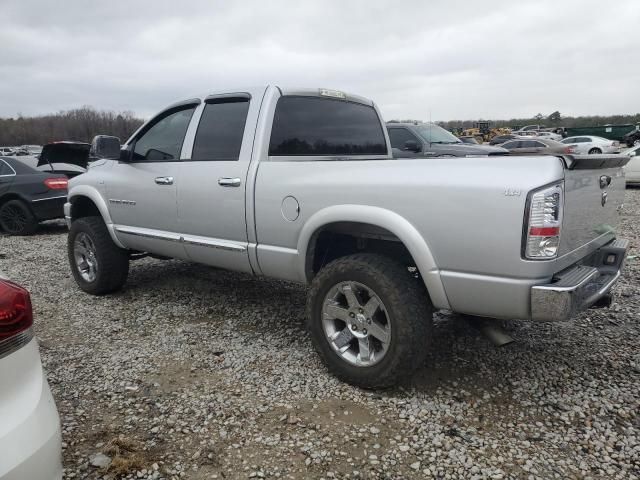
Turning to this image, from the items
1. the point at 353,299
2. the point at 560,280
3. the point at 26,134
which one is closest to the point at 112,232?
the point at 353,299

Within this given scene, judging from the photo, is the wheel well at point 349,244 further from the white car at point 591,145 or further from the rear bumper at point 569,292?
the white car at point 591,145

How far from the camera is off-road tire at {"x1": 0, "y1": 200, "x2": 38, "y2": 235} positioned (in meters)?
8.77

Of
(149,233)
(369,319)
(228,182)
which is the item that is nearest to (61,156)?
(149,233)

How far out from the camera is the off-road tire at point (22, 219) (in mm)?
8773

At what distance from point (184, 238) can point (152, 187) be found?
23.4 inches

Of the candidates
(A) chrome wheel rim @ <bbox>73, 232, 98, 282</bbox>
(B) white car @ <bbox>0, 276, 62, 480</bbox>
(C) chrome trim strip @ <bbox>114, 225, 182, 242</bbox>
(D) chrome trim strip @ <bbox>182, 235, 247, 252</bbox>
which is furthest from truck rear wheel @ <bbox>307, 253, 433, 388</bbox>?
(A) chrome wheel rim @ <bbox>73, 232, 98, 282</bbox>

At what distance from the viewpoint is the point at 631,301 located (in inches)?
169

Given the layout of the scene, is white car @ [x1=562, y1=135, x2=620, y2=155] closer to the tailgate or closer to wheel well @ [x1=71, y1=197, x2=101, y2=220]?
the tailgate

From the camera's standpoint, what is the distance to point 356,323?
9.77ft

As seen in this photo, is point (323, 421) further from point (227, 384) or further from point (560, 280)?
point (560, 280)

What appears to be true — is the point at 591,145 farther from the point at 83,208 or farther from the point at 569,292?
the point at 569,292

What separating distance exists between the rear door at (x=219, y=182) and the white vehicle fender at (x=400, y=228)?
0.78 metres

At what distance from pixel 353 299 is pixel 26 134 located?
272 feet

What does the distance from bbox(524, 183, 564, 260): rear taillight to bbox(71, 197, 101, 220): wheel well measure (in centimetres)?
433
